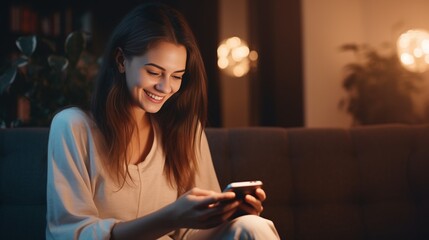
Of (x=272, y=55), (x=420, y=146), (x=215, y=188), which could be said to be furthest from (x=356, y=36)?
(x=215, y=188)

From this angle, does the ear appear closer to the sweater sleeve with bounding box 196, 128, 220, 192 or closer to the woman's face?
the woman's face

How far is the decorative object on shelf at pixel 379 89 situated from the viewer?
3650 millimetres

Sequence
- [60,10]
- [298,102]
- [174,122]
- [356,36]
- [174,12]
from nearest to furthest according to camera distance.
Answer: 1. [174,12]
2. [174,122]
3. [298,102]
4. [356,36]
5. [60,10]

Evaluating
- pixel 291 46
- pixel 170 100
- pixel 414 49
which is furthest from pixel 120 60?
pixel 414 49

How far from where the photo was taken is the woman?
4.52ft

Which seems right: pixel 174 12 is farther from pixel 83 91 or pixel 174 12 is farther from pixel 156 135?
pixel 83 91

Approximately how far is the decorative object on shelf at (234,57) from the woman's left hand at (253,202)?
251 cm

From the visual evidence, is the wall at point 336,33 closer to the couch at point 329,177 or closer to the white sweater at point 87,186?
the couch at point 329,177

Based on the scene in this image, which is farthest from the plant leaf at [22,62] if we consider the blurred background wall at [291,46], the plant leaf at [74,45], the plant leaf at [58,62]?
the blurred background wall at [291,46]

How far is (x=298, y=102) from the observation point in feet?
11.4

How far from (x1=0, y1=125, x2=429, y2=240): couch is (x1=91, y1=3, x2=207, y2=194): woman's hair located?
0.32 meters

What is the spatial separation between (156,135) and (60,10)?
365 centimetres

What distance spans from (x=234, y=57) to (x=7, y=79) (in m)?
1.98

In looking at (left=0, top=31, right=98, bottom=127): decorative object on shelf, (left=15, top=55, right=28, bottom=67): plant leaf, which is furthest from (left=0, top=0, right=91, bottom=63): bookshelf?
(left=15, top=55, right=28, bottom=67): plant leaf
